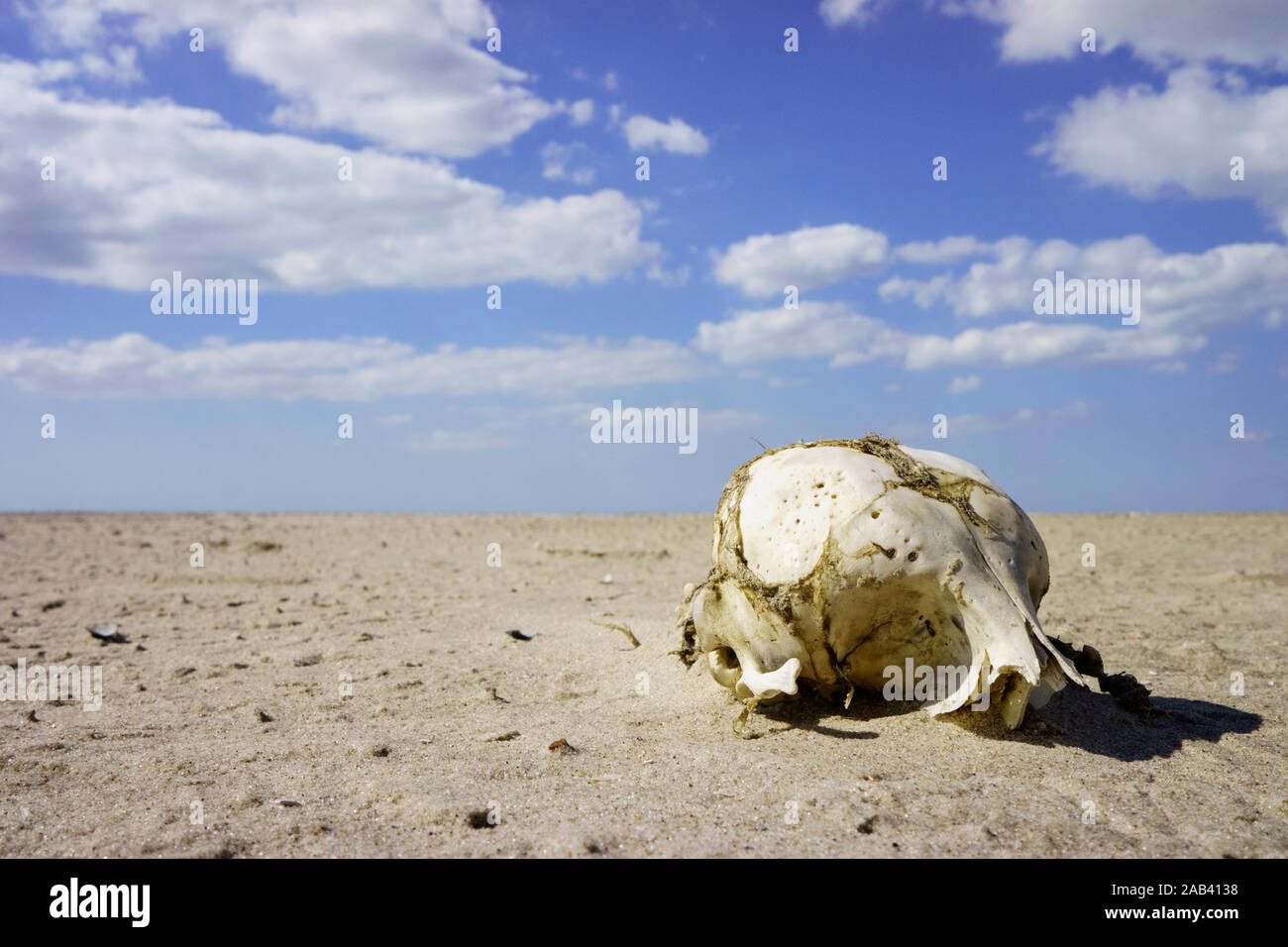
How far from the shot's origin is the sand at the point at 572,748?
3021 mm

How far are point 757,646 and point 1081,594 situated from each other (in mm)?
6353

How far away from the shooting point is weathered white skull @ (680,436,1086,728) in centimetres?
370

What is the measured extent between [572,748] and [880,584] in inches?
62.8

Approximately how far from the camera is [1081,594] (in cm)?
892

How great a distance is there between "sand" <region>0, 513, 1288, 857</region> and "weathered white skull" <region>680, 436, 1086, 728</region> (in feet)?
0.89

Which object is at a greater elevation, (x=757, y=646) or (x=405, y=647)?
(x=757, y=646)

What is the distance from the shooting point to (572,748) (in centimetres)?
395

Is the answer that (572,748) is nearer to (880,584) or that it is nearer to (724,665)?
(724,665)

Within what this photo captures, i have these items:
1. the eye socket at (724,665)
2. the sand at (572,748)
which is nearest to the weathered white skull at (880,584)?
the eye socket at (724,665)

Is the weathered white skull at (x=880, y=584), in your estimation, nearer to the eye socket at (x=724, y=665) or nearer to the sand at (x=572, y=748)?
the eye socket at (x=724, y=665)
